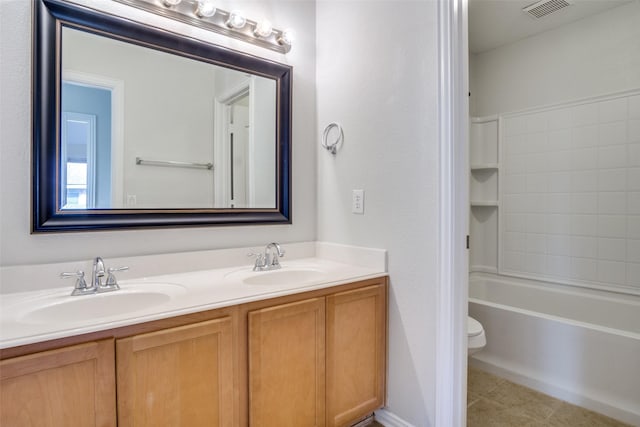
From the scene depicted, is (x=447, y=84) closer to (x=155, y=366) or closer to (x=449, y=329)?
(x=449, y=329)

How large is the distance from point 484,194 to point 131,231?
2720 millimetres

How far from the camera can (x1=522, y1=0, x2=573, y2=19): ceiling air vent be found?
221 centimetres

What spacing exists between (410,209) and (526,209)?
67.7 inches

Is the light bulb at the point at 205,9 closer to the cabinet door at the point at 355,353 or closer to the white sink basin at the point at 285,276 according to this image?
the white sink basin at the point at 285,276

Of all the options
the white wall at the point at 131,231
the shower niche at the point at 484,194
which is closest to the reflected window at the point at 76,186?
the white wall at the point at 131,231

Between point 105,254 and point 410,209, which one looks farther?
point 410,209

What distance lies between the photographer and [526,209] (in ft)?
8.91

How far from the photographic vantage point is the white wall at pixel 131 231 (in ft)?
3.98

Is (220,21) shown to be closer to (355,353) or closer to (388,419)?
(355,353)

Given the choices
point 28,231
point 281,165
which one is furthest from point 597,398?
point 28,231

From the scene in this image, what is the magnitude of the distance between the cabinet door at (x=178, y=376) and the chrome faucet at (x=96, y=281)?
409mm

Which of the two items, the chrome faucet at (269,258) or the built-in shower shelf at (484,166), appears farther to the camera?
the built-in shower shelf at (484,166)

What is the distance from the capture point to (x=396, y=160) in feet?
5.25

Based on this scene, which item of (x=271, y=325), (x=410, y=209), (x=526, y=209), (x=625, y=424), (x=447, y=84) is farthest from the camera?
(x=526, y=209)
